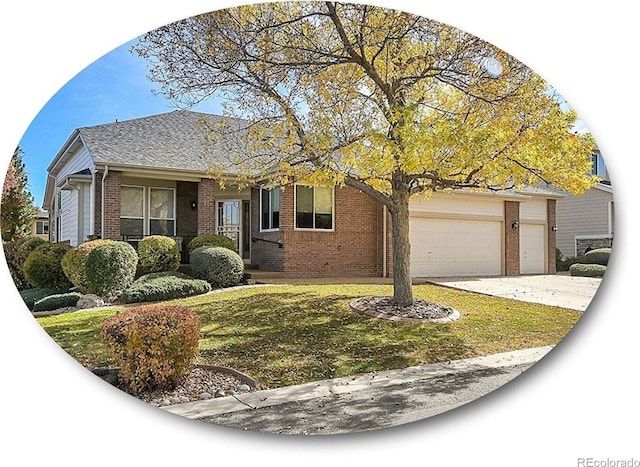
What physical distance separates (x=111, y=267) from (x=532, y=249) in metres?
2.62

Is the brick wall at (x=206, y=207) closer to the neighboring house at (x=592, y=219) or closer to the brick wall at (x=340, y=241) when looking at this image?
the brick wall at (x=340, y=241)

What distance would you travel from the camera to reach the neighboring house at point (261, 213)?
3.27 meters

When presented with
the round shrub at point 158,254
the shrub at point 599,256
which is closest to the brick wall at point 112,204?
the round shrub at point 158,254

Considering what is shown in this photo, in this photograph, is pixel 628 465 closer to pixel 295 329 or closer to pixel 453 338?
pixel 453 338

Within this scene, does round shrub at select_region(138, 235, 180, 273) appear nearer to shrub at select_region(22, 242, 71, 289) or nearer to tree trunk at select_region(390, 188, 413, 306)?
shrub at select_region(22, 242, 71, 289)

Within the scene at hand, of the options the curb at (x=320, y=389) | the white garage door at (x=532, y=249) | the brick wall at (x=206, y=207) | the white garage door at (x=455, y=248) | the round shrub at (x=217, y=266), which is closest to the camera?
the curb at (x=320, y=389)

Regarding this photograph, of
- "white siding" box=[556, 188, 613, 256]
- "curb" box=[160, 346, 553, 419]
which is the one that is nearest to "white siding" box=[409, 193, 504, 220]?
"white siding" box=[556, 188, 613, 256]

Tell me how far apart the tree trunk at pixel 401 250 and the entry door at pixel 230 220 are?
102 centimetres

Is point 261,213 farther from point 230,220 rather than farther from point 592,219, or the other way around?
point 592,219

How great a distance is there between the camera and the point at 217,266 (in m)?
3.37

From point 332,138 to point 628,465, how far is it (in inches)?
104

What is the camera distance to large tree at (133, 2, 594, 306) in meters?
3.53

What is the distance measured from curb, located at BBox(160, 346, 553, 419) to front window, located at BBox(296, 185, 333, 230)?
1.16 m

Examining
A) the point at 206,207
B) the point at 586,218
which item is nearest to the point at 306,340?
the point at 206,207
